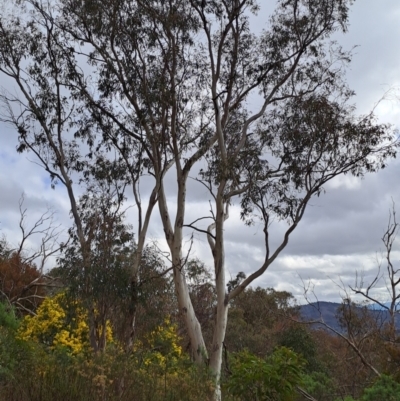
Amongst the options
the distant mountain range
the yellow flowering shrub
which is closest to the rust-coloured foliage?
the yellow flowering shrub

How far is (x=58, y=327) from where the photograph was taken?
43.4 ft

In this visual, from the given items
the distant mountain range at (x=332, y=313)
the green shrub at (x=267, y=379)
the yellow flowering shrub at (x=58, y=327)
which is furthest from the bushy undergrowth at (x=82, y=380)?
the distant mountain range at (x=332, y=313)

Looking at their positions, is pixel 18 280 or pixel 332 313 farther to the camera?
pixel 18 280

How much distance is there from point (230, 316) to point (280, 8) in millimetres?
14188

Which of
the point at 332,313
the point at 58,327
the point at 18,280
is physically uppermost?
the point at 18,280

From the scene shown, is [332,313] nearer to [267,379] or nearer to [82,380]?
[267,379]

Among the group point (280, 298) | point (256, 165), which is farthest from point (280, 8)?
point (280, 298)

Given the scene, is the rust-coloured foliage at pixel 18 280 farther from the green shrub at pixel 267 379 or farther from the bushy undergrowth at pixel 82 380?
the green shrub at pixel 267 379

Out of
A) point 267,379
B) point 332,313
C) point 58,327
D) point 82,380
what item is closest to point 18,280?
point 58,327

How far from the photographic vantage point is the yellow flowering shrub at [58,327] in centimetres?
1244

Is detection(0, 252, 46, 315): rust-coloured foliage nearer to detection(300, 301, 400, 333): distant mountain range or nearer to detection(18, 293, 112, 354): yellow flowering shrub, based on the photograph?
detection(18, 293, 112, 354): yellow flowering shrub

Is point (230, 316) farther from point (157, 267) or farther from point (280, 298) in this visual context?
point (157, 267)

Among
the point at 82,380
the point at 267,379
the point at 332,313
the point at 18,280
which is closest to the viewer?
the point at 82,380

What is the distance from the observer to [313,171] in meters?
12.5
